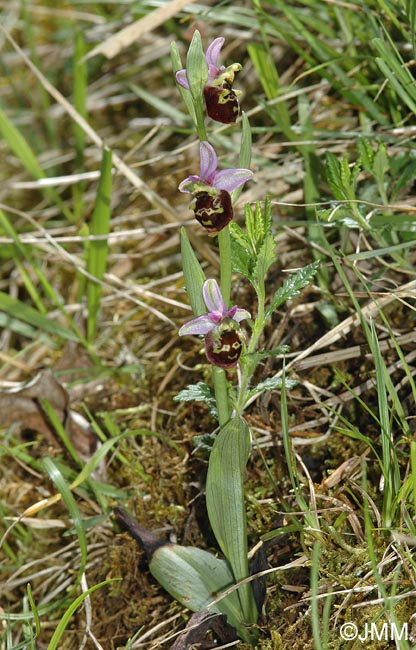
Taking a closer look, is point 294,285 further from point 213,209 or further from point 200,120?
point 200,120

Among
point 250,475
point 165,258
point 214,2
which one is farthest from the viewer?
point 214,2

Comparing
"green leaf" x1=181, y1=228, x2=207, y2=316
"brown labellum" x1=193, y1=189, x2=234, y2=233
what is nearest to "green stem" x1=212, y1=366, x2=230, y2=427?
"green leaf" x1=181, y1=228, x2=207, y2=316

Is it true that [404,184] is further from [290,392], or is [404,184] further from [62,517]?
[62,517]

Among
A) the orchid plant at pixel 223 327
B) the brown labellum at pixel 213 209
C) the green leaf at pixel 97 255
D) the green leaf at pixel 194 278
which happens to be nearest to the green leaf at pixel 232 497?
the orchid plant at pixel 223 327

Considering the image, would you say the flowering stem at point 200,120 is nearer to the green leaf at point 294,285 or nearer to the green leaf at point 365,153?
the green leaf at point 294,285

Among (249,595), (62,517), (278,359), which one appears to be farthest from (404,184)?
(62,517)

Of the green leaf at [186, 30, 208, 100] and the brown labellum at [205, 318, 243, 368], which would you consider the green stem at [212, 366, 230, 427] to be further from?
the green leaf at [186, 30, 208, 100]
